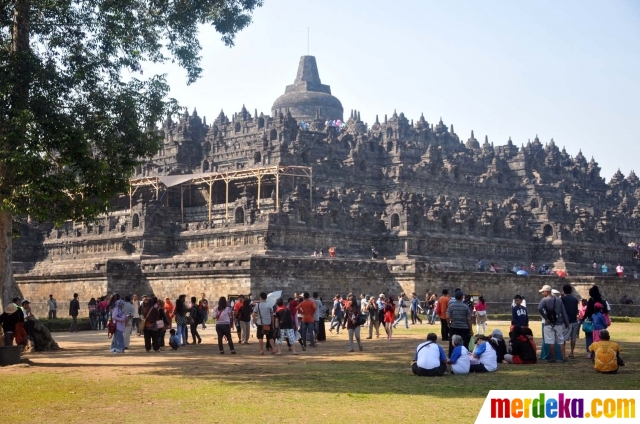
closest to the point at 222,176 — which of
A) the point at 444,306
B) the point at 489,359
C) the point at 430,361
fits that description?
the point at 444,306

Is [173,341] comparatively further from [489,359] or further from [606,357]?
[606,357]

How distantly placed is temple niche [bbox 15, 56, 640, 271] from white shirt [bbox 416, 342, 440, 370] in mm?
Result: 36136

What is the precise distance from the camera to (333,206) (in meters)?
64.4

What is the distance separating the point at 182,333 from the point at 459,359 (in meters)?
12.5

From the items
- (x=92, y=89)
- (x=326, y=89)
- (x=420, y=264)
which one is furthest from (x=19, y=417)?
(x=326, y=89)

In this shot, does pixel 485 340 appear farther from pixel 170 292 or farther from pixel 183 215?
pixel 183 215

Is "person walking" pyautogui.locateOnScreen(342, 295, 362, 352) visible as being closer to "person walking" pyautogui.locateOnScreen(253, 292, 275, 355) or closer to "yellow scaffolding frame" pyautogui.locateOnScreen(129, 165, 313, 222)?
"person walking" pyautogui.locateOnScreen(253, 292, 275, 355)

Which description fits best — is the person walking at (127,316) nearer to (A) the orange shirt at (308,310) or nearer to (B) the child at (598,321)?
(A) the orange shirt at (308,310)

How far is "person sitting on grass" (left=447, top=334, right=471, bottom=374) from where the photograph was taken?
70.5ft

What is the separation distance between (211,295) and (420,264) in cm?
1260

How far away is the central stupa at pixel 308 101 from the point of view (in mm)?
116250

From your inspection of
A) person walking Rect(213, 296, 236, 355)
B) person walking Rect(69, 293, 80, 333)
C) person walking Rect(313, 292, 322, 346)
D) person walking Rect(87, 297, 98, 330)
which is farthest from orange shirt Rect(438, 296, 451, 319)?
person walking Rect(87, 297, 98, 330)

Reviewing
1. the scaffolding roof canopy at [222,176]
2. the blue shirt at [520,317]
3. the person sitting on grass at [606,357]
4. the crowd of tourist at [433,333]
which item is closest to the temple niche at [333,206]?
the scaffolding roof canopy at [222,176]

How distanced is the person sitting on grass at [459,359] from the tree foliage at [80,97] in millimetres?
10173
